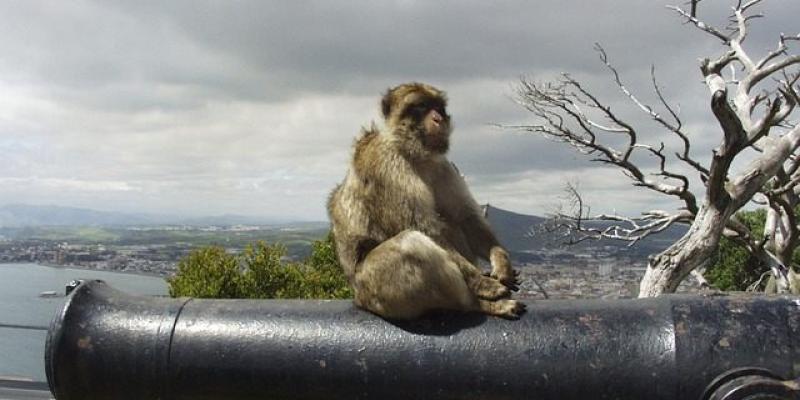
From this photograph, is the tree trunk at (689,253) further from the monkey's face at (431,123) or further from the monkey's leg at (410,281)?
the monkey's leg at (410,281)

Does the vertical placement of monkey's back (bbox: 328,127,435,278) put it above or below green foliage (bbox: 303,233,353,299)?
above

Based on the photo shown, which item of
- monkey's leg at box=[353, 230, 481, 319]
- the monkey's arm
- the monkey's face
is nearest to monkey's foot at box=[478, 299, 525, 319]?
monkey's leg at box=[353, 230, 481, 319]

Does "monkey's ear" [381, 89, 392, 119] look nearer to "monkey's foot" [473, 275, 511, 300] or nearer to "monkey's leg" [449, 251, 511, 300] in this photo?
"monkey's leg" [449, 251, 511, 300]

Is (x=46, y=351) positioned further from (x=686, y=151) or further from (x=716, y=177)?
(x=686, y=151)

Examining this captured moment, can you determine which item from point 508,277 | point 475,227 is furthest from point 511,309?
point 475,227

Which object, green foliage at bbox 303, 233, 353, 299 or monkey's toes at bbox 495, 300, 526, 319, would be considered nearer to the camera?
monkey's toes at bbox 495, 300, 526, 319

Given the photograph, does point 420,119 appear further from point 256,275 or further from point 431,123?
point 256,275

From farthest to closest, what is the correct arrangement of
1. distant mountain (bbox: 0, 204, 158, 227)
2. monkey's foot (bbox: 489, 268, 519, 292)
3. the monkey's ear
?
distant mountain (bbox: 0, 204, 158, 227)
the monkey's ear
monkey's foot (bbox: 489, 268, 519, 292)

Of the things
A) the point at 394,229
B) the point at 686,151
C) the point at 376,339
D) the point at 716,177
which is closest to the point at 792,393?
the point at 376,339
